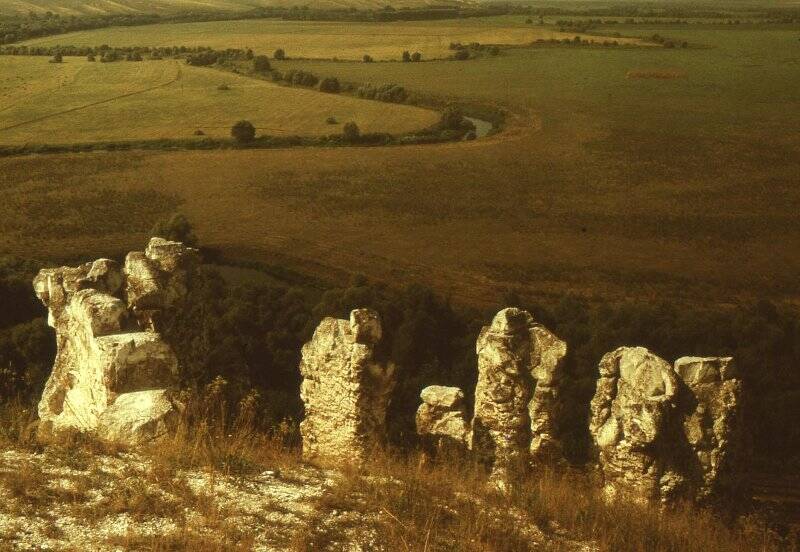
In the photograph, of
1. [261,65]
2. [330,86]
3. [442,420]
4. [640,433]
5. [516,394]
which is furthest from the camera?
[261,65]

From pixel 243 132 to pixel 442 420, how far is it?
186 feet

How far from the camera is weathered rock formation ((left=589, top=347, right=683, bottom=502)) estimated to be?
944 centimetres

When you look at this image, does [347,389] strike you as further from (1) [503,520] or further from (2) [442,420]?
(1) [503,520]

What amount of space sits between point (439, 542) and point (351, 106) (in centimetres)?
7473

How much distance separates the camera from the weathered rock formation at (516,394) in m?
10.6

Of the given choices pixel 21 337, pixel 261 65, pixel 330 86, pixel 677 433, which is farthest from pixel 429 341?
pixel 261 65

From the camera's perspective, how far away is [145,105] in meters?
78.4

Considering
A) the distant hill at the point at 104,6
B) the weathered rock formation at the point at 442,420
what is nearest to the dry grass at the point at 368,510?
the weathered rock formation at the point at 442,420

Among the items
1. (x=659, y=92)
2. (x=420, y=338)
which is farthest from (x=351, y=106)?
(x=420, y=338)

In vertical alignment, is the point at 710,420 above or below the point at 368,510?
above

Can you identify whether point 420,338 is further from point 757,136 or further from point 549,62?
point 549,62

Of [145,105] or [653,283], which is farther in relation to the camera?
[145,105]

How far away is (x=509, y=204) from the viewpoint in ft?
166

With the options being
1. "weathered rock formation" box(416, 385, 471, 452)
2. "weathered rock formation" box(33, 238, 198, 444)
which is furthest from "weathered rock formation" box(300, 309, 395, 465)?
"weathered rock formation" box(33, 238, 198, 444)
